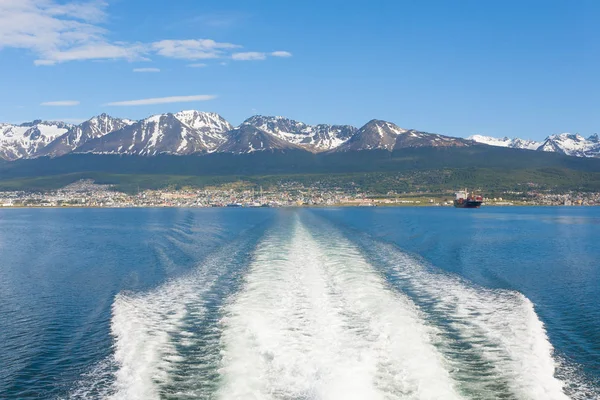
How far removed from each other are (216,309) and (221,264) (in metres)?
14.4

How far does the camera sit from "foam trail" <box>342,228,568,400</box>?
14969mm

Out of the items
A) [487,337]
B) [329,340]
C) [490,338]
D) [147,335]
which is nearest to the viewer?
[329,340]

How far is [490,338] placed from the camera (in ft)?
62.3

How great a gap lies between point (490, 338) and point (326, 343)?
586 centimetres

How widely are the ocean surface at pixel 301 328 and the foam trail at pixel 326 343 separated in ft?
0.22

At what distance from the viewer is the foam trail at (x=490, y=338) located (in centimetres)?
1497

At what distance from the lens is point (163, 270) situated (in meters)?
37.4

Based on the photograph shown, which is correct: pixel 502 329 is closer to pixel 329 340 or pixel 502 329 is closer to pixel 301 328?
pixel 329 340

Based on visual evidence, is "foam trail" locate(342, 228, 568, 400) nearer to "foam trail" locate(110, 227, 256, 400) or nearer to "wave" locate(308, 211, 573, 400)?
"wave" locate(308, 211, 573, 400)

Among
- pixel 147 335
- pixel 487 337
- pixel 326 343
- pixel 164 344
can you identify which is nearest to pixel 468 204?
pixel 487 337

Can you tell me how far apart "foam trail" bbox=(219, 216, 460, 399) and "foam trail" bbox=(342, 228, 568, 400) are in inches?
31.9

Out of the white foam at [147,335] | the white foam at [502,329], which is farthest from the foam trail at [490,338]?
the white foam at [147,335]

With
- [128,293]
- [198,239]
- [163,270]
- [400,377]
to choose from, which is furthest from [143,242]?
[400,377]

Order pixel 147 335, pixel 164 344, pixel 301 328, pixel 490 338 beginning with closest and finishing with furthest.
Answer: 1. pixel 164 344
2. pixel 490 338
3. pixel 147 335
4. pixel 301 328
